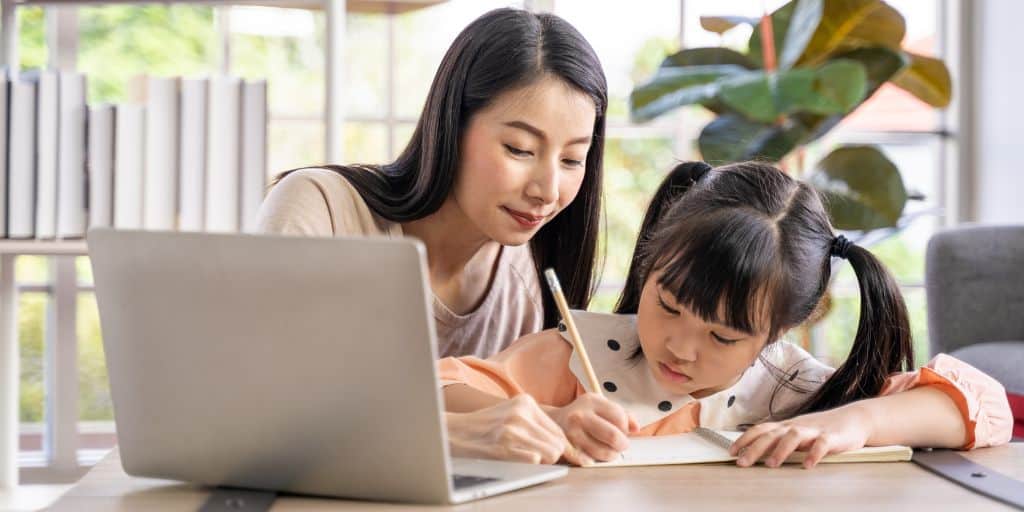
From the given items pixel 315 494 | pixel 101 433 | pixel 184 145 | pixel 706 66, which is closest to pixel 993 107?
pixel 706 66

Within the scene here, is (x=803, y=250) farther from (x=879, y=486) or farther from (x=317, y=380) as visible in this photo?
(x=317, y=380)

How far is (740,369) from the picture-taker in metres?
1.24

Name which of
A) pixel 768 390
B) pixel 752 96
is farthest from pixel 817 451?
pixel 752 96

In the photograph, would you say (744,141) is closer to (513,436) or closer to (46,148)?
(46,148)

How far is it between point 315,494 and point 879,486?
0.45m

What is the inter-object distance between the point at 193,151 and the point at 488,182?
1.07 meters

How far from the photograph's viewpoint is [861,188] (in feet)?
10.1

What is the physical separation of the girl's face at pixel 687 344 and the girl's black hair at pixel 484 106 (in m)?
0.33

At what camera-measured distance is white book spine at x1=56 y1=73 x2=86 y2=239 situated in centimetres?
230

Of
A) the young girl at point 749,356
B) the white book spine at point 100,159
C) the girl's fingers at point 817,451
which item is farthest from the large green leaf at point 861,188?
the girl's fingers at point 817,451

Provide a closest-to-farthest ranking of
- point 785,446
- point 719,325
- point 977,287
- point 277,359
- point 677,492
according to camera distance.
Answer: point 277,359 → point 677,492 → point 785,446 → point 719,325 → point 977,287

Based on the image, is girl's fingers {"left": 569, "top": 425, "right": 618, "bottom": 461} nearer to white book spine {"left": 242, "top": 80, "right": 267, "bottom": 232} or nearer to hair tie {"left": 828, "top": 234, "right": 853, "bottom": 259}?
→ hair tie {"left": 828, "top": 234, "right": 853, "bottom": 259}

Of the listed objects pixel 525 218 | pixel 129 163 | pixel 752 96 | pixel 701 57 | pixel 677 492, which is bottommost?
pixel 677 492

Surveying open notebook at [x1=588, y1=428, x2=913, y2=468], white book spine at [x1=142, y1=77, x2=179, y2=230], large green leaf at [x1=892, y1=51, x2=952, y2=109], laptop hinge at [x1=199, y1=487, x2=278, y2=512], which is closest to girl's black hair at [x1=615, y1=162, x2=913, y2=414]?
open notebook at [x1=588, y1=428, x2=913, y2=468]
